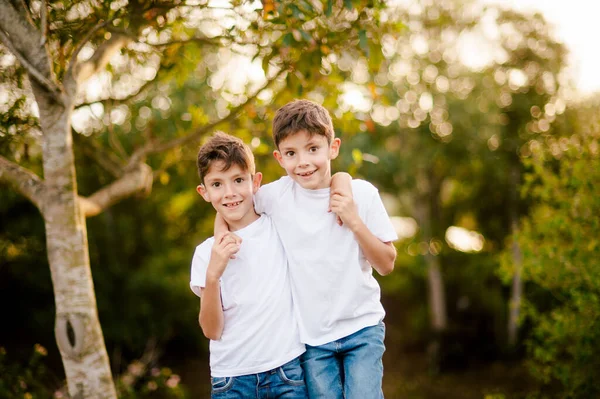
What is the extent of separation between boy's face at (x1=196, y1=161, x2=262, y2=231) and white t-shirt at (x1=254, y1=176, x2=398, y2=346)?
0.18 m

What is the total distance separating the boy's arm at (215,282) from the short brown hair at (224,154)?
0.31 meters

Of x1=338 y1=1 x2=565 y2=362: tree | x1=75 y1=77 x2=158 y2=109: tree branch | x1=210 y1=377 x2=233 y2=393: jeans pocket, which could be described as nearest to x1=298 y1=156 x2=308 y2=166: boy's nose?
x1=210 y1=377 x2=233 y2=393: jeans pocket

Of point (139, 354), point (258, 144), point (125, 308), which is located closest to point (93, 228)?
point (125, 308)

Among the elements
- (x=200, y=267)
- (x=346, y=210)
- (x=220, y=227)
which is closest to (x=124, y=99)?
(x=220, y=227)

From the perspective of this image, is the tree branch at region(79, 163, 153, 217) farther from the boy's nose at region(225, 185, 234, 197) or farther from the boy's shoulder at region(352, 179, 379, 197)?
the boy's shoulder at region(352, 179, 379, 197)

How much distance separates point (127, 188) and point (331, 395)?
6.85 ft

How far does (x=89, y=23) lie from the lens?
125 inches

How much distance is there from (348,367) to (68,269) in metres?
1.61

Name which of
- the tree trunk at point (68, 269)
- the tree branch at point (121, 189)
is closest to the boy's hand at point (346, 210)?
the tree trunk at point (68, 269)

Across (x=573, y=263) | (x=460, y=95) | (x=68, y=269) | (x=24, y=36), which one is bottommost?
(x=573, y=263)

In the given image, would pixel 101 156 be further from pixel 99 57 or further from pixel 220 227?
pixel 220 227

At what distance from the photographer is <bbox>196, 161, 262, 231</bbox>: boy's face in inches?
93.6

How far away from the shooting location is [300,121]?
234cm

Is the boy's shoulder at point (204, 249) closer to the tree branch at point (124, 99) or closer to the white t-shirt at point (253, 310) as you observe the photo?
the white t-shirt at point (253, 310)
